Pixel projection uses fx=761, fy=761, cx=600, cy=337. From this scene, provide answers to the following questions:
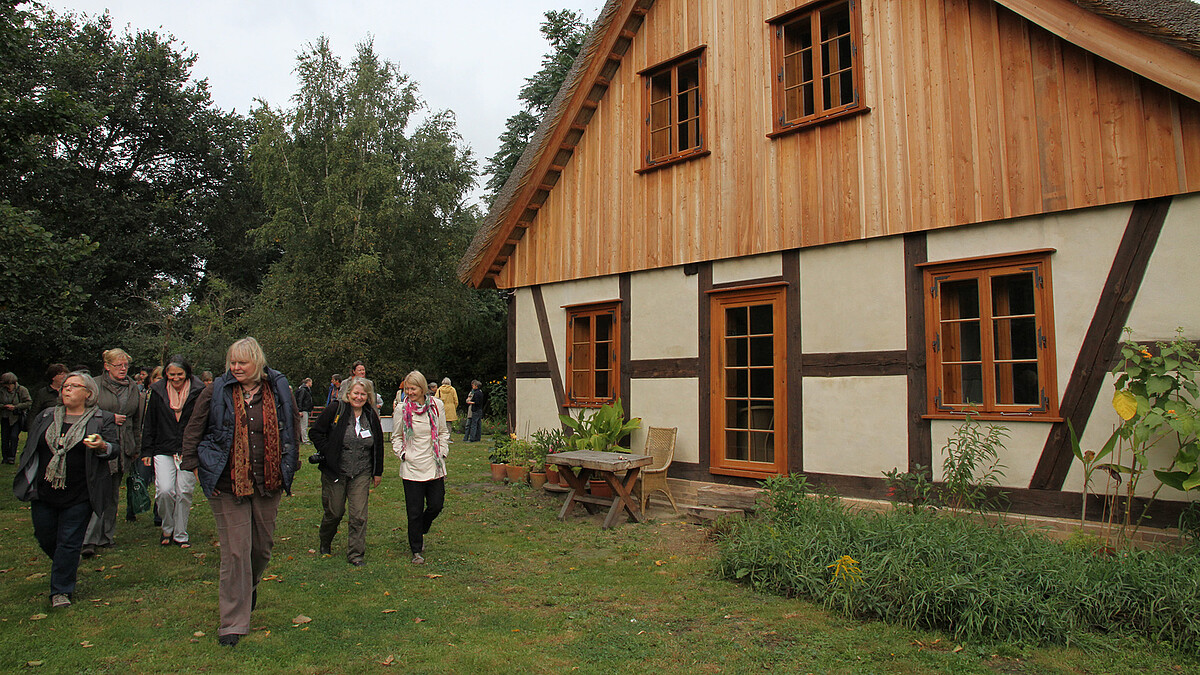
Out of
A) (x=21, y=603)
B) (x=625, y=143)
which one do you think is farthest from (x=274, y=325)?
(x=21, y=603)

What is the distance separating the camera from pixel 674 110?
954 centimetres

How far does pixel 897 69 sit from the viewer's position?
736cm

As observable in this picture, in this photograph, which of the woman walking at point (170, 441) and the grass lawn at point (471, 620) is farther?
the woman walking at point (170, 441)

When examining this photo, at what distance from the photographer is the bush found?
4484mm

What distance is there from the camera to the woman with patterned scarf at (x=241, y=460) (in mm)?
4598

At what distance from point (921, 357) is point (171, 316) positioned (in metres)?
24.5

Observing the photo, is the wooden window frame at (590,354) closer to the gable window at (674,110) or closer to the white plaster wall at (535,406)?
the white plaster wall at (535,406)

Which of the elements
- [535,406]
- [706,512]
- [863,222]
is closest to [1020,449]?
[863,222]

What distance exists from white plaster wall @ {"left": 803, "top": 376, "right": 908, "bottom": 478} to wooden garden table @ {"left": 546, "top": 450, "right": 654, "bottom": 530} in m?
1.80

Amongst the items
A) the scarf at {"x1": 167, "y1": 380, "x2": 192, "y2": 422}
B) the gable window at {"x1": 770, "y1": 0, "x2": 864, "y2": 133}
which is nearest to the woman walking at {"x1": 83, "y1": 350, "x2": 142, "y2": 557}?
the scarf at {"x1": 167, "y1": 380, "x2": 192, "y2": 422}

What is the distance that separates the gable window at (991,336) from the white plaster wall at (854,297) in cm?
33

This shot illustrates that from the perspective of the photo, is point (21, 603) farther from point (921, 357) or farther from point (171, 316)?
point (171, 316)

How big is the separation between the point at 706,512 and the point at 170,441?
17.1ft

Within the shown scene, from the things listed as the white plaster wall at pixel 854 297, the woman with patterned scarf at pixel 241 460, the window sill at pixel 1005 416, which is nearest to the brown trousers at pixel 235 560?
the woman with patterned scarf at pixel 241 460
